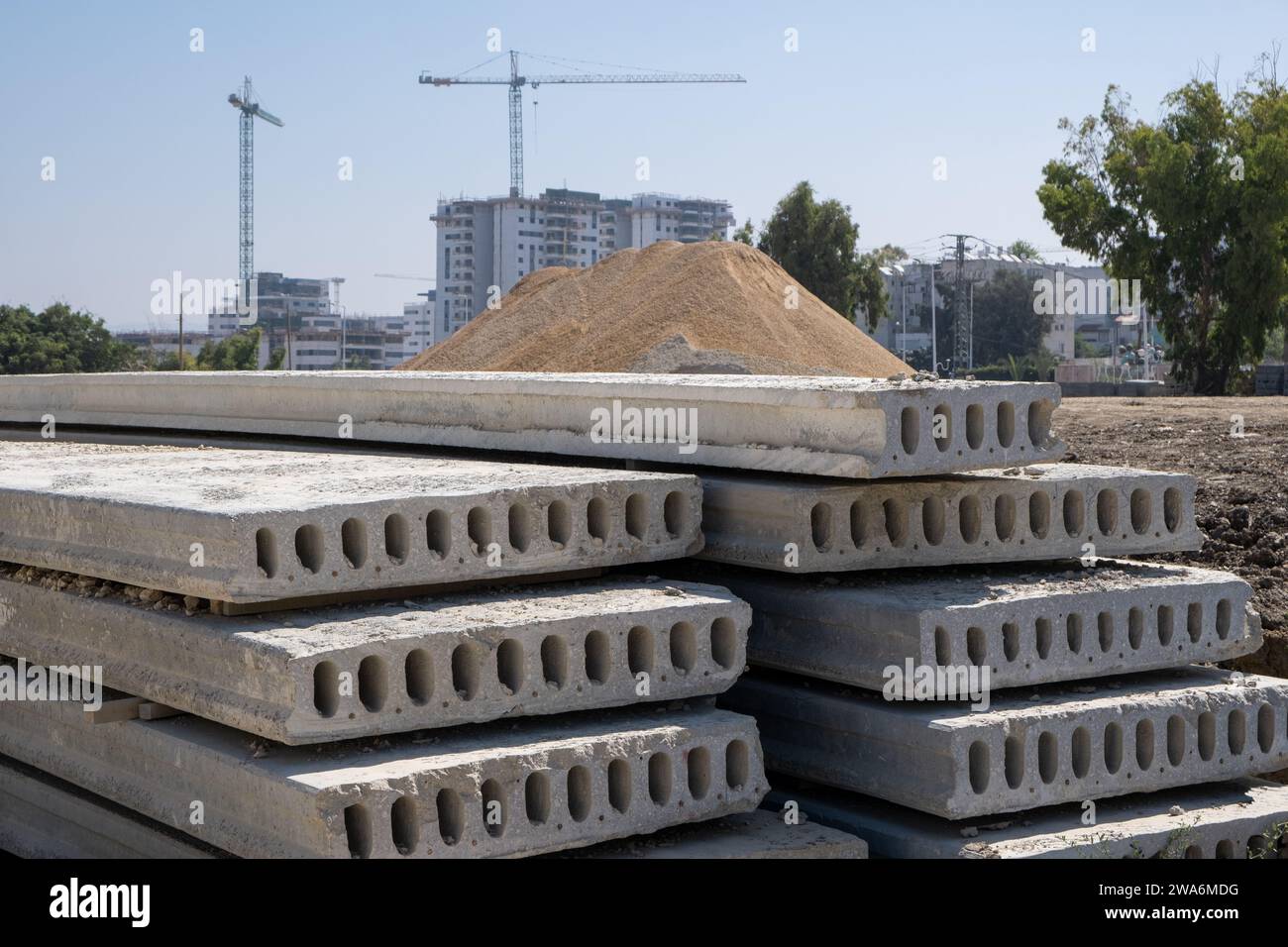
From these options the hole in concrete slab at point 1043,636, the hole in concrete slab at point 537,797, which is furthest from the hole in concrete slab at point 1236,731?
the hole in concrete slab at point 537,797

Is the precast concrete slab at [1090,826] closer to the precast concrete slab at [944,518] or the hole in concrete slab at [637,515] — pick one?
the precast concrete slab at [944,518]

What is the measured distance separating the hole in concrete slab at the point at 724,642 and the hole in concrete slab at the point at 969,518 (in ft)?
3.26

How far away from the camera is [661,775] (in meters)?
4.09

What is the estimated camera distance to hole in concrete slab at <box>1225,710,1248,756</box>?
499 centimetres

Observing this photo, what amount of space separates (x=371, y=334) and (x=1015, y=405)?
4963 inches

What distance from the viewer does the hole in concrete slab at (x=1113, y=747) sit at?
A: 4684mm

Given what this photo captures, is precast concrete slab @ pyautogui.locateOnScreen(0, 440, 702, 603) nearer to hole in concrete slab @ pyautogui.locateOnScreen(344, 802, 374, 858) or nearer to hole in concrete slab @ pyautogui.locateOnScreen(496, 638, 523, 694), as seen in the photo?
hole in concrete slab @ pyautogui.locateOnScreen(496, 638, 523, 694)

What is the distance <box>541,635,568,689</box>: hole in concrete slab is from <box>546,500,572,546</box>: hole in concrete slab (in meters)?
0.42

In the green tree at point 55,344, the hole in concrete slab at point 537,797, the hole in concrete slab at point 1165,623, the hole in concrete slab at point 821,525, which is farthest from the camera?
the green tree at point 55,344

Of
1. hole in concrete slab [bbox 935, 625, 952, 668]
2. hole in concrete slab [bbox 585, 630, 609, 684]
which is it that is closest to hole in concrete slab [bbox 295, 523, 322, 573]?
hole in concrete slab [bbox 585, 630, 609, 684]

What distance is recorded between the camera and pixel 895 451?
443 centimetres

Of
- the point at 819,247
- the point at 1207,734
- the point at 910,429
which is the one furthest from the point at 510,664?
the point at 819,247
